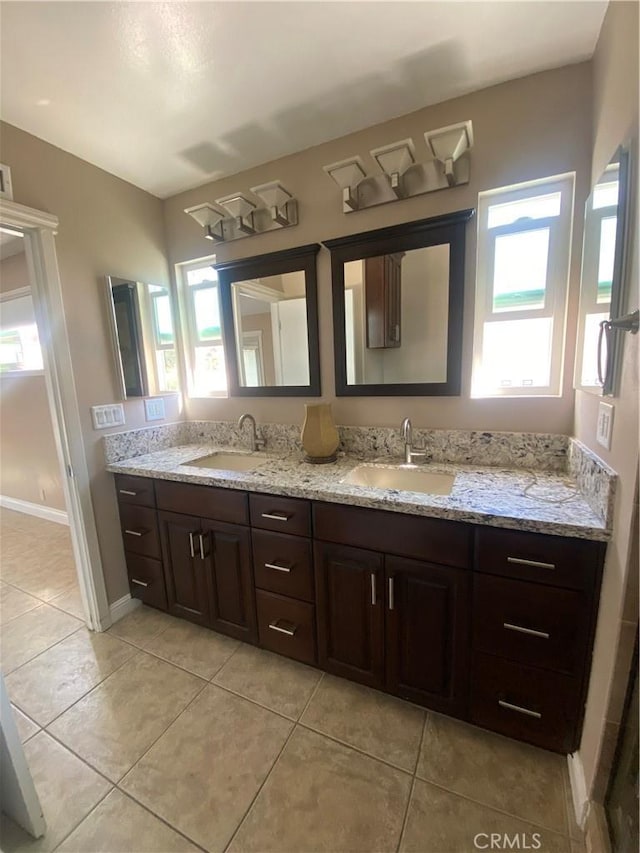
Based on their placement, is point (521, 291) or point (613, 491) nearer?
point (613, 491)

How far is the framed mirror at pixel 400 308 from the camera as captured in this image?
161cm

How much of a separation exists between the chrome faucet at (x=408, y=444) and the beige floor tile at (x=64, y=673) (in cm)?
172

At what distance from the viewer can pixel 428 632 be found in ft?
4.24

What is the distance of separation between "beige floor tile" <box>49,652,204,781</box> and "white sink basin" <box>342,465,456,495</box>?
120 cm

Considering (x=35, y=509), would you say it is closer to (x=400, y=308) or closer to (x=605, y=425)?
(x=400, y=308)

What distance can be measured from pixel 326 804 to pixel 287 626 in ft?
1.91

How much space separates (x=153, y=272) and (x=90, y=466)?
126 centimetres

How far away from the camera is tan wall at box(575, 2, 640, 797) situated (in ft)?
2.79

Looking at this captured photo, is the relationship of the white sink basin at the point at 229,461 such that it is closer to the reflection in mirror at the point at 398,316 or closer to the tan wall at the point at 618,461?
the reflection in mirror at the point at 398,316

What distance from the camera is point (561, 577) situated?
1066mm

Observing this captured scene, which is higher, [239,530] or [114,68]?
[114,68]

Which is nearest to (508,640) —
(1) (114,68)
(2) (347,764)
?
(2) (347,764)

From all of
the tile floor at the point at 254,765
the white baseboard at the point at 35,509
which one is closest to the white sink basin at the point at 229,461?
the tile floor at the point at 254,765

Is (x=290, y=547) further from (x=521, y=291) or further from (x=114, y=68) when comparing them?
(x=114, y=68)
